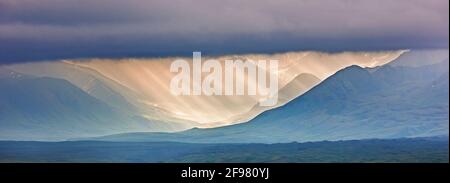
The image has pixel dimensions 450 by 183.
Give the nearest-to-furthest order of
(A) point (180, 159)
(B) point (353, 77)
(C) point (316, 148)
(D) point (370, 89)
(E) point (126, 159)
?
(E) point (126, 159) < (A) point (180, 159) < (C) point (316, 148) < (B) point (353, 77) < (D) point (370, 89)

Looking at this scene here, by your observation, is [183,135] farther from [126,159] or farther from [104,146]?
[126,159]

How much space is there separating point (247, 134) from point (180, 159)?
38578 millimetres

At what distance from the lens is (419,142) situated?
458 ft

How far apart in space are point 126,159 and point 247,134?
52.0 meters

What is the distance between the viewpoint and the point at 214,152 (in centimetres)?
11744

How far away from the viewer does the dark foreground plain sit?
10106 cm

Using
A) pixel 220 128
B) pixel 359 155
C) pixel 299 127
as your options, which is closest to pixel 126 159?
pixel 220 128

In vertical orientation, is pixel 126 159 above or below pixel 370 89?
below

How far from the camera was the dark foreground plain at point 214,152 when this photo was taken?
10106 centimetres

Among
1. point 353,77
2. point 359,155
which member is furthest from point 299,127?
point 359,155

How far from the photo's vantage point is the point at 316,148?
12431 cm

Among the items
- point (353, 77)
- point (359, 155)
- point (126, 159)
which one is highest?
point (353, 77)
